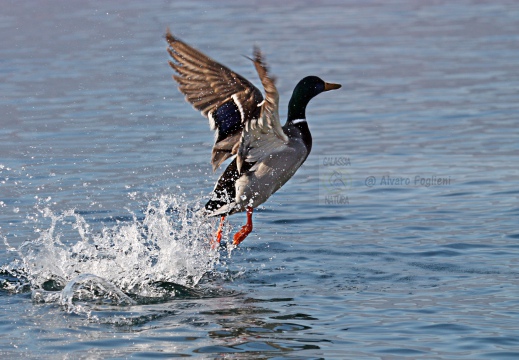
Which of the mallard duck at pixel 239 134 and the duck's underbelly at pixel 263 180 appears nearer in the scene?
the mallard duck at pixel 239 134

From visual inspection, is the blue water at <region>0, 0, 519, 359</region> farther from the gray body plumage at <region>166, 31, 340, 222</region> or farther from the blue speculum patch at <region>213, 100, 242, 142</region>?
the blue speculum patch at <region>213, 100, 242, 142</region>

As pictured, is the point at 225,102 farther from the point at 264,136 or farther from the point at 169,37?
the point at 169,37

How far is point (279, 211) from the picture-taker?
415 inches

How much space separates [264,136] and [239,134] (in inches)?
17.4

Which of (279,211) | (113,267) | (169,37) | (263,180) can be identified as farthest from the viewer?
(279,211)

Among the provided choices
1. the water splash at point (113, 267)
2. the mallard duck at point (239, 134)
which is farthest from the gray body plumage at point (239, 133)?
the water splash at point (113, 267)

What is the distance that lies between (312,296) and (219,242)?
1.63 m

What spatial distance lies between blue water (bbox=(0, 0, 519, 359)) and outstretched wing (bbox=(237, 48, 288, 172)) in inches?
35.3

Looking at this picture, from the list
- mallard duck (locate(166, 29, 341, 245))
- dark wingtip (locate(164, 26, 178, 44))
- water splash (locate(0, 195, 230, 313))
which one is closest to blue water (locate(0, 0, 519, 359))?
water splash (locate(0, 195, 230, 313))

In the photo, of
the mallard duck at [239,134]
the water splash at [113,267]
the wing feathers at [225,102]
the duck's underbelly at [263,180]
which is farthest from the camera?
the duck's underbelly at [263,180]

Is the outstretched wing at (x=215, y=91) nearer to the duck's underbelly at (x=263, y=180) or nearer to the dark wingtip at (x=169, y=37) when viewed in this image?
the dark wingtip at (x=169, y=37)

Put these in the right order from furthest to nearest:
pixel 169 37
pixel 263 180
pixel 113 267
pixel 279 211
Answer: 1. pixel 279 211
2. pixel 263 180
3. pixel 169 37
4. pixel 113 267

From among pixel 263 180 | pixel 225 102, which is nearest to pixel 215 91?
pixel 225 102

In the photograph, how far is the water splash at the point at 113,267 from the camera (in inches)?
295
